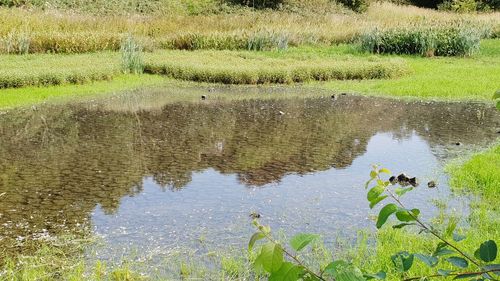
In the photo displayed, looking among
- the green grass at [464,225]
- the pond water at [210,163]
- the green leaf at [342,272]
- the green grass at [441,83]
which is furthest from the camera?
the green grass at [441,83]

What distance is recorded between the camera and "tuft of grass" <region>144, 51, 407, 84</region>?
16.0 metres

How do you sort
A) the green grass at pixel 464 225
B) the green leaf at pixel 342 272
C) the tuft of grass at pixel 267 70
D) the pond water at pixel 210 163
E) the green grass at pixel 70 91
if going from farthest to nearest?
the tuft of grass at pixel 267 70, the green grass at pixel 70 91, the pond water at pixel 210 163, the green grass at pixel 464 225, the green leaf at pixel 342 272

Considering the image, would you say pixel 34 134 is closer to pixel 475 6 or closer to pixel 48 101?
pixel 48 101

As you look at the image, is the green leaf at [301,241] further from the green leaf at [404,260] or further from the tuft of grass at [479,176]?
the tuft of grass at [479,176]

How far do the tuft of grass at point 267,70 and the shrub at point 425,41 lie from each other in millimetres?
3498

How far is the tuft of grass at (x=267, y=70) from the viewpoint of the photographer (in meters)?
16.0

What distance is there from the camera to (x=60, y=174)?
745cm

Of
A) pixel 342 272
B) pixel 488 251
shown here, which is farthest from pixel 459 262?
pixel 342 272

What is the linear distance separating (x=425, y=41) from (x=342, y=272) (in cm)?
2080

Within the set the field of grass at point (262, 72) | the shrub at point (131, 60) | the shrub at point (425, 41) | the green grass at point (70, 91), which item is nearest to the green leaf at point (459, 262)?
the green grass at point (70, 91)

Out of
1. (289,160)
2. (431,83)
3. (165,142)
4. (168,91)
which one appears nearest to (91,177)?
(165,142)

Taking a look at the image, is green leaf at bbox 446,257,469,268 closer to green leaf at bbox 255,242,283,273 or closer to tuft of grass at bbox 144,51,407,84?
green leaf at bbox 255,242,283,273

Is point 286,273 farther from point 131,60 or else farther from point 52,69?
point 131,60

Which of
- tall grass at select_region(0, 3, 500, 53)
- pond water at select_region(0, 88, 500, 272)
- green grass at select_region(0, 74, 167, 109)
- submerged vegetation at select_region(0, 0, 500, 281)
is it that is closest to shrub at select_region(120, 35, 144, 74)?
submerged vegetation at select_region(0, 0, 500, 281)
